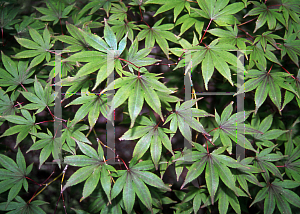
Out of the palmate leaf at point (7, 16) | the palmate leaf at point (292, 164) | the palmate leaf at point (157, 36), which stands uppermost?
the palmate leaf at point (7, 16)

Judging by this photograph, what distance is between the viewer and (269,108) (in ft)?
4.41

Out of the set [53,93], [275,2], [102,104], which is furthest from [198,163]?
[275,2]

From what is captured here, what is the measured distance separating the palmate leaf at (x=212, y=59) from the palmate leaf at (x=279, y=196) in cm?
64

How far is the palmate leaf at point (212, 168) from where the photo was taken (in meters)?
0.84

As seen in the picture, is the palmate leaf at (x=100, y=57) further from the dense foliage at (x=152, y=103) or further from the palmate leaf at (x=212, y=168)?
the palmate leaf at (x=212, y=168)

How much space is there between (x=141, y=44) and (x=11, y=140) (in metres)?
1.51

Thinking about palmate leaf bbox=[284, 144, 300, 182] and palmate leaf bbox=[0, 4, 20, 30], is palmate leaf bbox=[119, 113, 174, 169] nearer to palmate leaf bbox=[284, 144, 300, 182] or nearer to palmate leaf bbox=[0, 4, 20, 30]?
palmate leaf bbox=[284, 144, 300, 182]

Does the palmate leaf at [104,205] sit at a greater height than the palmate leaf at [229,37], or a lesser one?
lesser

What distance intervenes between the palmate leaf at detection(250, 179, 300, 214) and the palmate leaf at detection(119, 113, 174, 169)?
1.82 feet

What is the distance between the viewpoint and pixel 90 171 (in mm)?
875

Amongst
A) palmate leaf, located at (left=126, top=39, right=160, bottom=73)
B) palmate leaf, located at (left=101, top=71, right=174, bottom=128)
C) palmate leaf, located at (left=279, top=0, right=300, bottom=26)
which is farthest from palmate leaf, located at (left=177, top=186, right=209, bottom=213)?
palmate leaf, located at (left=279, top=0, right=300, bottom=26)

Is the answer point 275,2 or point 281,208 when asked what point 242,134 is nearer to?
point 281,208

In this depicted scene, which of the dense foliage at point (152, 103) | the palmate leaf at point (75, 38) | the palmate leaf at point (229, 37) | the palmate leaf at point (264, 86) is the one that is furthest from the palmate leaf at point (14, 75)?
the palmate leaf at point (264, 86)

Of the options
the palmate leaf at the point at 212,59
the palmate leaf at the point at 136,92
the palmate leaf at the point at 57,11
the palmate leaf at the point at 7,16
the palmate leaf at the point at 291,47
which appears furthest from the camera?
the palmate leaf at the point at 7,16
